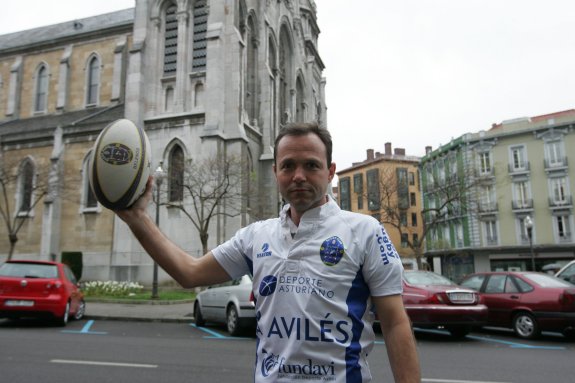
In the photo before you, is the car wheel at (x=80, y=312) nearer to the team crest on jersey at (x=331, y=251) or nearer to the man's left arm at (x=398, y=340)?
the team crest on jersey at (x=331, y=251)

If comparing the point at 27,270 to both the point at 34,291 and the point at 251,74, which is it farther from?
the point at 251,74

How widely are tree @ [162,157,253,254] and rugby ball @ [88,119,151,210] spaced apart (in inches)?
754

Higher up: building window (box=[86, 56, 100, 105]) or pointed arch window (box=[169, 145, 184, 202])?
building window (box=[86, 56, 100, 105])

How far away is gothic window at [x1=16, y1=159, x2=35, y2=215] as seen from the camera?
1163 inches

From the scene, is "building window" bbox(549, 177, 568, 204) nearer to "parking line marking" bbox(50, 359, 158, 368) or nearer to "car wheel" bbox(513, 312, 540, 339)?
"car wheel" bbox(513, 312, 540, 339)

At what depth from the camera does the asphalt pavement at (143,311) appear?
501 inches

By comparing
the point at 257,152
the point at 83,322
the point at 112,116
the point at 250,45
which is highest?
the point at 250,45

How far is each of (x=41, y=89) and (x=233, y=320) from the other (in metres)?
33.0

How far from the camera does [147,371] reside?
6.18 meters

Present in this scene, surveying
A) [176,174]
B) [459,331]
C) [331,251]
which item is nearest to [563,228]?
[176,174]

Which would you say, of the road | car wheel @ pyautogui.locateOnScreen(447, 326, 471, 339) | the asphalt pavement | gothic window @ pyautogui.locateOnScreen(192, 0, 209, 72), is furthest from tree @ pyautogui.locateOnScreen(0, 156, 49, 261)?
car wheel @ pyautogui.locateOnScreen(447, 326, 471, 339)

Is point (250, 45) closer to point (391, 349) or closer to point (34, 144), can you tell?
point (34, 144)

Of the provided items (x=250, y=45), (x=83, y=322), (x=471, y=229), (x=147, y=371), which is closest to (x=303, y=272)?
(x=147, y=371)

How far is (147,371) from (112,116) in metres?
25.7
